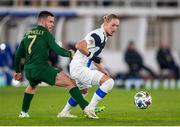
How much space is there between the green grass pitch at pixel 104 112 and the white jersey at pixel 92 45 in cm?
119

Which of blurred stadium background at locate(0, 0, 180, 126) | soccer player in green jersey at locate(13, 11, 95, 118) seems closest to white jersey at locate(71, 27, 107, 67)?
soccer player in green jersey at locate(13, 11, 95, 118)

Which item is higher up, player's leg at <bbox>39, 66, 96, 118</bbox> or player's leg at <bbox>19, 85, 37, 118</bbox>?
player's leg at <bbox>39, 66, 96, 118</bbox>

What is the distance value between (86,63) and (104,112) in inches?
102

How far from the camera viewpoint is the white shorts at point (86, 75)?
18062 millimetres

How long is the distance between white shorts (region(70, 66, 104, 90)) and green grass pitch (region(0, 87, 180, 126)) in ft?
2.55

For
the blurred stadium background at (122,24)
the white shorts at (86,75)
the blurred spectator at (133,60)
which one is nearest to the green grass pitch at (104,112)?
the white shorts at (86,75)

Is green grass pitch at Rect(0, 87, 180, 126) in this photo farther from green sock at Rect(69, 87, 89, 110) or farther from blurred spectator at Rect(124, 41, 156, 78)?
blurred spectator at Rect(124, 41, 156, 78)

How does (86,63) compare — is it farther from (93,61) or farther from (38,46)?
(38,46)

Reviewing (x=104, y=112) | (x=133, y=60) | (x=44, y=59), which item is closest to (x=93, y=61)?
(x=44, y=59)

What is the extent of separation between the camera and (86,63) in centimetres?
1847

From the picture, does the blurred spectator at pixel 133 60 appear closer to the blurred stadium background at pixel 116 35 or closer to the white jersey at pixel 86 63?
the blurred stadium background at pixel 116 35

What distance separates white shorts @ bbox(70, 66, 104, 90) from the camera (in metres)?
18.1

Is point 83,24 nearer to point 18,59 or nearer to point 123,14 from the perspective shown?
point 123,14

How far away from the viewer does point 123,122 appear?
17.5 m
